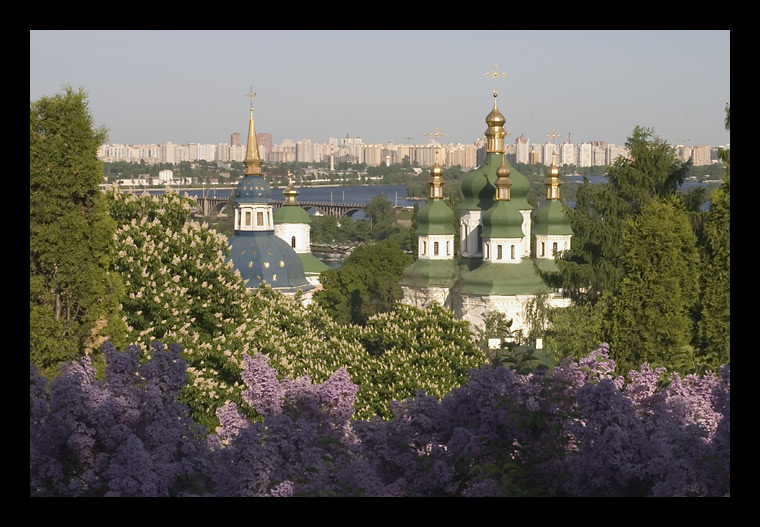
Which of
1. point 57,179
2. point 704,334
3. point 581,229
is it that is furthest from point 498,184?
→ point 57,179

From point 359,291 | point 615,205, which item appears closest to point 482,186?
point 359,291

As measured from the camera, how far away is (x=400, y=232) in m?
134

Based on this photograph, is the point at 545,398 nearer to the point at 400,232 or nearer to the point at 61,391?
the point at 61,391

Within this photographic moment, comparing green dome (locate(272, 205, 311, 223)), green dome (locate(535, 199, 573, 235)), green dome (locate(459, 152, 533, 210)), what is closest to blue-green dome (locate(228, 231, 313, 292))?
green dome (locate(459, 152, 533, 210))

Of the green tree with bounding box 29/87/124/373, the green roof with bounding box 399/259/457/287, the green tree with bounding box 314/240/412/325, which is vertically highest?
Answer: the green tree with bounding box 29/87/124/373

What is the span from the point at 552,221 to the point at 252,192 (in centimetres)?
1333

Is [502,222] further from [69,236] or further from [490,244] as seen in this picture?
[69,236]

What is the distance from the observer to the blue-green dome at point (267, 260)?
55.1 m

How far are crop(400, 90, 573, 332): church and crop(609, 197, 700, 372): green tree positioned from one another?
20.5 meters

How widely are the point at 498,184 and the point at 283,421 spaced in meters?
38.4

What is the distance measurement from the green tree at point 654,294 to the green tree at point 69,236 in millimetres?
8989

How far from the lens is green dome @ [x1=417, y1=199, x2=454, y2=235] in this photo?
52.4m

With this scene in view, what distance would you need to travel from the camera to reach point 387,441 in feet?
38.9

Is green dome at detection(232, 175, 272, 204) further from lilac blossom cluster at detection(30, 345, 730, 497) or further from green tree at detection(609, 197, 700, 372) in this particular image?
lilac blossom cluster at detection(30, 345, 730, 497)
